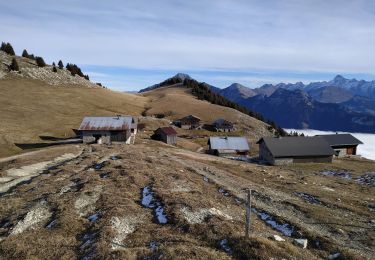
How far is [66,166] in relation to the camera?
49.3m

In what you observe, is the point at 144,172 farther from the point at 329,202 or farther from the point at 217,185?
the point at 329,202

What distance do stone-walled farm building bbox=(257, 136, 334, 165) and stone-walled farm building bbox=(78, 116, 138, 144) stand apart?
34.4 m

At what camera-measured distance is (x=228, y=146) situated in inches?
4008

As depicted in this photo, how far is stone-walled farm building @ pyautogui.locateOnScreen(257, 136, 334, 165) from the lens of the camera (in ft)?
305

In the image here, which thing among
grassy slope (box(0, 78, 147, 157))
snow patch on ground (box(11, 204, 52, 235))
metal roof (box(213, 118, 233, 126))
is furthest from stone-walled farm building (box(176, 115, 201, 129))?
snow patch on ground (box(11, 204, 52, 235))

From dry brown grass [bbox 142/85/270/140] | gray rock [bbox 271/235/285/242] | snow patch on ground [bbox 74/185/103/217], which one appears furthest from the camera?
dry brown grass [bbox 142/85/270/140]

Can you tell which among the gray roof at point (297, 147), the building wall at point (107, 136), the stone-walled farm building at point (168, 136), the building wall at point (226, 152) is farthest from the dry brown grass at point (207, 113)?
the building wall at point (107, 136)

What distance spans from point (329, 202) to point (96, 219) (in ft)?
82.3

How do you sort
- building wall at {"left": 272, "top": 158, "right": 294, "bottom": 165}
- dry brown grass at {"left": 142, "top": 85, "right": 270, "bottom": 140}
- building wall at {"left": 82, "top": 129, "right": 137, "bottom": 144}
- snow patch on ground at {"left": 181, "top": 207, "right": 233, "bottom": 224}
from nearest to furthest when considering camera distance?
snow patch on ground at {"left": 181, "top": 207, "right": 233, "bottom": 224}
building wall at {"left": 82, "top": 129, "right": 137, "bottom": 144}
building wall at {"left": 272, "top": 158, "right": 294, "bottom": 165}
dry brown grass at {"left": 142, "top": 85, "right": 270, "bottom": 140}

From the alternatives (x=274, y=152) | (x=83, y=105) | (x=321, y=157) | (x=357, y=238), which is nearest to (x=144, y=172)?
(x=357, y=238)

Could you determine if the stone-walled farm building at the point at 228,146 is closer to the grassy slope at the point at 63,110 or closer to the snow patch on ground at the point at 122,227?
the grassy slope at the point at 63,110

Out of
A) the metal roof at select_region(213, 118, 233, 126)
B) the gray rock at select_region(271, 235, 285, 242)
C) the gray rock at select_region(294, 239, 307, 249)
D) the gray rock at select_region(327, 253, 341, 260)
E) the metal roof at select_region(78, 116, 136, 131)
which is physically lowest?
the gray rock at select_region(327, 253, 341, 260)

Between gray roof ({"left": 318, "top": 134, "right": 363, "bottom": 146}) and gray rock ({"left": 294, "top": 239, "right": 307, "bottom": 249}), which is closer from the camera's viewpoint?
gray rock ({"left": 294, "top": 239, "right": 307, "bottom": 249})

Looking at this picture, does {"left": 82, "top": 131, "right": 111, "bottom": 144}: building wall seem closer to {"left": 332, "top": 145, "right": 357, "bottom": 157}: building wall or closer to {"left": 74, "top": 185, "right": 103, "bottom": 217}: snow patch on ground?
{"left": 74, "top": 185, "right": 103, "bottom": 217}: snow patch on ground
